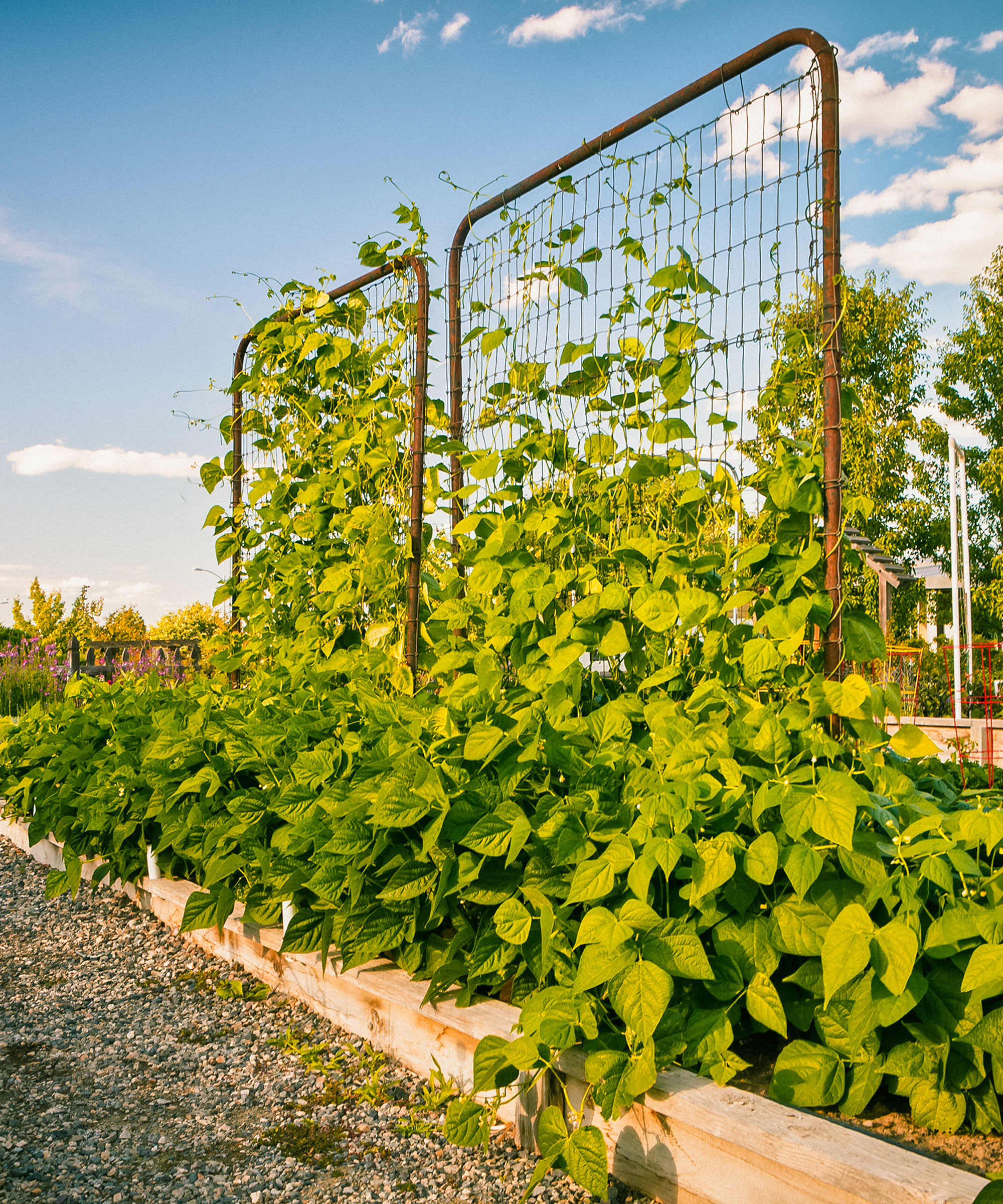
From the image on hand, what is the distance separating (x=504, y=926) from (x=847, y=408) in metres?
1.53

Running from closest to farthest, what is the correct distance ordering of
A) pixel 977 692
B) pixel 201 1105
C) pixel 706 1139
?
pixel 706 1139, pixel 201 1105, pixel 977 692

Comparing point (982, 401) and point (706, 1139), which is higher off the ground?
point (982, 401)

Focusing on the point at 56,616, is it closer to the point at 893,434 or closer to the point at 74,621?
the point at 74,621

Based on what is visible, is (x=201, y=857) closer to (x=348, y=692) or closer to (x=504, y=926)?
(x=348, y=692)

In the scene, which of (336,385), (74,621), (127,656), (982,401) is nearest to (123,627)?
(74,621)

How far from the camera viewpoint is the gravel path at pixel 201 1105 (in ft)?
5.59

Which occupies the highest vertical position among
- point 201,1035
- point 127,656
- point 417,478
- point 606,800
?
point 417,478

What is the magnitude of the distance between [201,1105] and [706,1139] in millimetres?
1203

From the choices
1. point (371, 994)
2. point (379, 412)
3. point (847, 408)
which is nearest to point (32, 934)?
point (371, 994)

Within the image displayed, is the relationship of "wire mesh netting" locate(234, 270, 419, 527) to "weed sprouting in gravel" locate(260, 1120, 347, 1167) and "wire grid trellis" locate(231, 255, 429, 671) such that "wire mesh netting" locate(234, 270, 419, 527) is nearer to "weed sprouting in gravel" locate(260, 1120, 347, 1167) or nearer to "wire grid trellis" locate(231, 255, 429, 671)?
"wire grid trellis" locate(231, 255, 429, 671)

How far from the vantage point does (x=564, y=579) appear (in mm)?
2332

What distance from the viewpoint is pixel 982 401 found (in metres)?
18.2

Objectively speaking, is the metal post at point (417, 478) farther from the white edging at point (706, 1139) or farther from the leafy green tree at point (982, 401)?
the leafy green tree at point (982, 401)

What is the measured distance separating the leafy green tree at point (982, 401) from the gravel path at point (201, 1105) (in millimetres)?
17662
